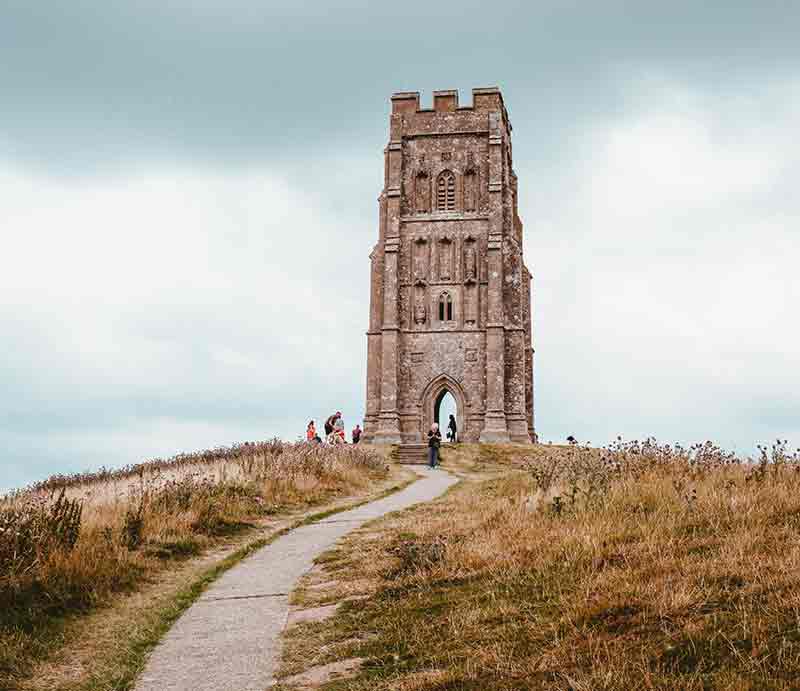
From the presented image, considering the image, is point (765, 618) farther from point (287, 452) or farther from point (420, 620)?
point (287, 452)

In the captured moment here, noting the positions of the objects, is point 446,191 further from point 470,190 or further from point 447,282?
point 447,282

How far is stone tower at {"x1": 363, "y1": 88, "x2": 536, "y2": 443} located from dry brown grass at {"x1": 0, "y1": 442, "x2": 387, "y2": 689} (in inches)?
877

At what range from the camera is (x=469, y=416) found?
4075 centimetres

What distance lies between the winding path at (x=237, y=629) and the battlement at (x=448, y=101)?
3590 cm

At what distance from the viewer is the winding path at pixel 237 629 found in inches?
223

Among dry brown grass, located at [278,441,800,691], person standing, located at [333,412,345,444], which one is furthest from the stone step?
dry brown grass, located at [278,441,800,691]

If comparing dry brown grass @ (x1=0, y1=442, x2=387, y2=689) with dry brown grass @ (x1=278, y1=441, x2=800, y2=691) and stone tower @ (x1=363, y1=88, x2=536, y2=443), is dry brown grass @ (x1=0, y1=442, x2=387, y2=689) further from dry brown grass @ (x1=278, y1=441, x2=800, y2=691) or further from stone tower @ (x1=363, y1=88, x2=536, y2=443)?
stone tower @ (x1=363, y1=88, x2=536, y2=443)

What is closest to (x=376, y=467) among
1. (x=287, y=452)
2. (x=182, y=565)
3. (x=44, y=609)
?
(x=287, y=452)

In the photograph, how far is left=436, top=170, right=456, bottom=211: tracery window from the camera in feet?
142

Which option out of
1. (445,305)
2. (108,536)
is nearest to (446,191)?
(445,305)

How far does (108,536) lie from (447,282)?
33.3m

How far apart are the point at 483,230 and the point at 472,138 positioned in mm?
5203

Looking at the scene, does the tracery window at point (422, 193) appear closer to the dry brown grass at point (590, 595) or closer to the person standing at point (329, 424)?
the person standing at point (329, 424)

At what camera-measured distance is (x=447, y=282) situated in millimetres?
42281
